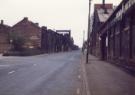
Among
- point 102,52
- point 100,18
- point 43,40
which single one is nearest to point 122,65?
point 102,52

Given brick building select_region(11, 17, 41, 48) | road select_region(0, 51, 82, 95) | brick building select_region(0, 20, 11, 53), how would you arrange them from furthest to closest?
brick building select_region(11, 17, 41, 48), brick building select_region(0, 20, 11, 53), road select_region(0, 51, 82, 95)

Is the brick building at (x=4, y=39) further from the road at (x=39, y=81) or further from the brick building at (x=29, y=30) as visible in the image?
the road at (x=39, y=81)

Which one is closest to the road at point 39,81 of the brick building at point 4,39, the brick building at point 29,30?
the brick building at point 4,39

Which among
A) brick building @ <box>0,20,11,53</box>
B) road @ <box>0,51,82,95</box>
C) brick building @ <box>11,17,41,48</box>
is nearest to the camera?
road @ <box>0,51,82,95</box>

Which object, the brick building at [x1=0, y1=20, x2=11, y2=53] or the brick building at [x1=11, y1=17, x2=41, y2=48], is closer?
the brick building at [x1=0, y1=20, x2=11, y2=53]

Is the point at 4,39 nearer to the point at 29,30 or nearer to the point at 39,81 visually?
the point at 29,30

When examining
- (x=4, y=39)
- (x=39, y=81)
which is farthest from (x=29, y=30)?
(x=39, y=81)

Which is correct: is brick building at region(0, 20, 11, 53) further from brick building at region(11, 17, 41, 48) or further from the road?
the road

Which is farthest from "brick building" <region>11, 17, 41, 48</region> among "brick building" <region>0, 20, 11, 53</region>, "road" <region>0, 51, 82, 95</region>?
"road" <region>0, 51, 82, 95</region>

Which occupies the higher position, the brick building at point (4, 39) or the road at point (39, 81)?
the brick building at point (4, 39)

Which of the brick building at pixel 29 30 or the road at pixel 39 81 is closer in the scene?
the road at pixel 39 81

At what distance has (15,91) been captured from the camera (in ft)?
50.0

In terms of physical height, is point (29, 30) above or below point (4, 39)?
above

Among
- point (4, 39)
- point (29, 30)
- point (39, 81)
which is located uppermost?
point (29, 30)
